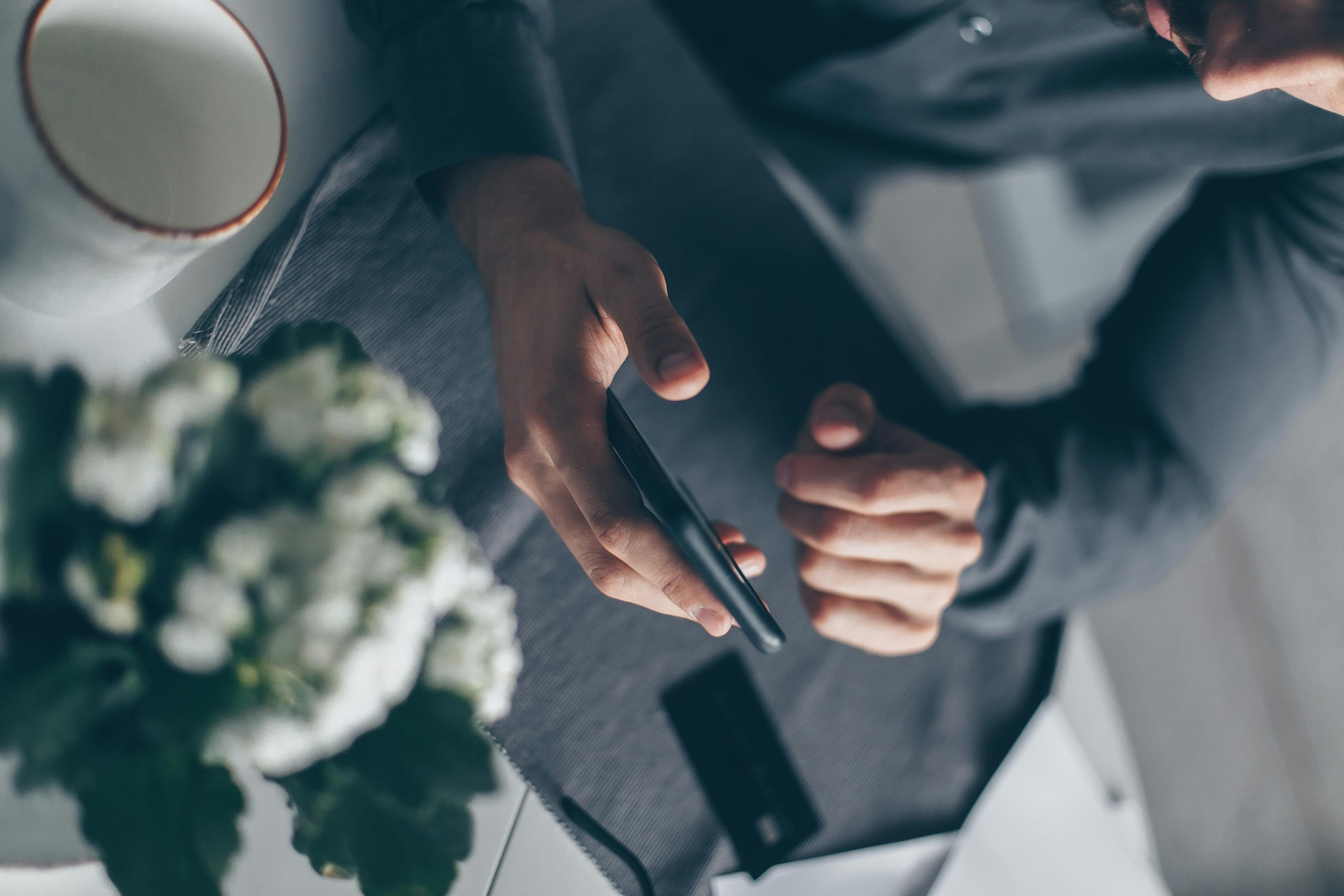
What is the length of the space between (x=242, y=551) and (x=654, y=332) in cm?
16

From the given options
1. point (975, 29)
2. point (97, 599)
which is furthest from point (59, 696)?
point (975, 29)

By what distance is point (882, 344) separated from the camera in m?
0.57

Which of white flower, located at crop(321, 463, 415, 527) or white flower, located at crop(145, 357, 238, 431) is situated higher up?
white flower, located at crop(145, 357, 238, 431)

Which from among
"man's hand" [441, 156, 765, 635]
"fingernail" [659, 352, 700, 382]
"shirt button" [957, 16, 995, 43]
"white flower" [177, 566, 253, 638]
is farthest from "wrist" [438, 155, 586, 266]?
"shirt button" [957, 16, 995, 43]

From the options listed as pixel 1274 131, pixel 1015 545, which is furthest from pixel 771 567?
pixel 1274 131

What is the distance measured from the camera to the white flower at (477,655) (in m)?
0.21

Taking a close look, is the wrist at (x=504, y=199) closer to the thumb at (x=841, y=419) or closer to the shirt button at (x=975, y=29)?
the thumb at (x=841, y=419)

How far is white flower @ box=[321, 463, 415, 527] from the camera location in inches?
6.6

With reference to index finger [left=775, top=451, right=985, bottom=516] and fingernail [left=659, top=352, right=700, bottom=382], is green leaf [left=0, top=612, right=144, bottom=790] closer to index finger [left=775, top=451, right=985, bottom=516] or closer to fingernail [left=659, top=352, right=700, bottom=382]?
fingernail [left=659, top=352, right=700, bottom=382]

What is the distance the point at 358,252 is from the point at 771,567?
279 mm

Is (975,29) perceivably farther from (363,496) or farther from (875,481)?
(363,496)

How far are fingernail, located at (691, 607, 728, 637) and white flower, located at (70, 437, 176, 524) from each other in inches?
6.8

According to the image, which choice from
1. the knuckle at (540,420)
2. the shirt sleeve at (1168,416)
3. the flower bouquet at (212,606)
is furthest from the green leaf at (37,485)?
the shirt sleeve at (1168,416)

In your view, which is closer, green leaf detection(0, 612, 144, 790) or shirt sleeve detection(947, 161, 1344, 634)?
green leaf detection(0, 612, 144, 790)
